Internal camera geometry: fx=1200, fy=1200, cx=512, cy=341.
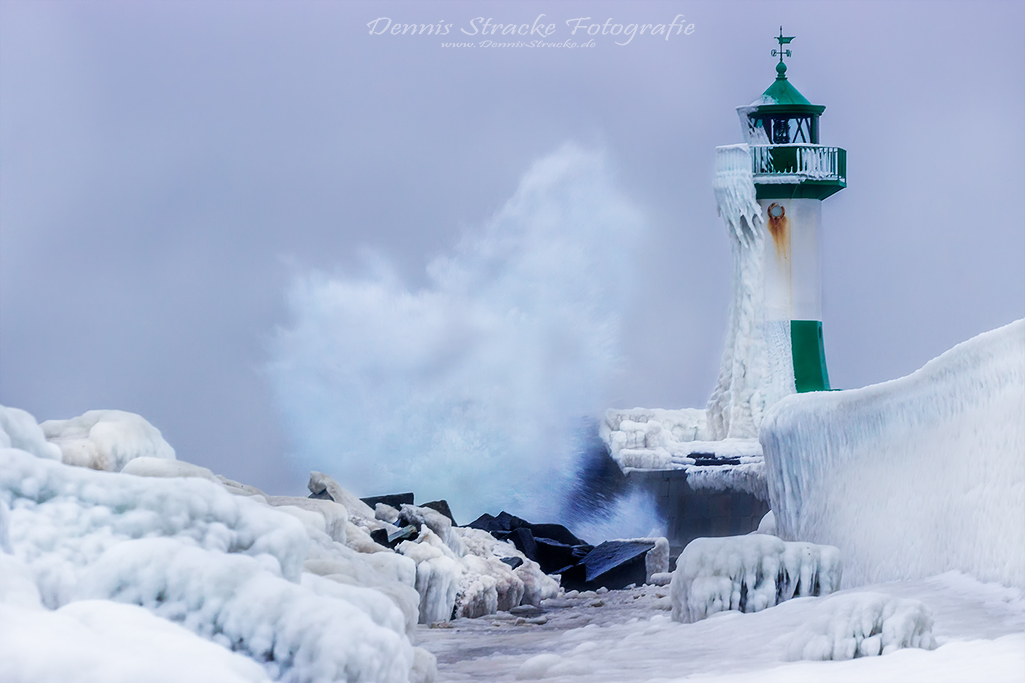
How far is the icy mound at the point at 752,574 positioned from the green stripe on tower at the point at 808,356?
11.1 metres

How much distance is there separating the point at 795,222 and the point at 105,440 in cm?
1546

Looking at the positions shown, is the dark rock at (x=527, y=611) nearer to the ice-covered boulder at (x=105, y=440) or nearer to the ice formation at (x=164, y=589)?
the ice-covered boulder at (x=105, y=440)

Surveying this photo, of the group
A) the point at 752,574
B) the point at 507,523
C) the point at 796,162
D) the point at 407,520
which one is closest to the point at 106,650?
the point at 752,574

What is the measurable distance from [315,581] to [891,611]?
2.83 meters

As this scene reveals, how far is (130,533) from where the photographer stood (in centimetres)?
487

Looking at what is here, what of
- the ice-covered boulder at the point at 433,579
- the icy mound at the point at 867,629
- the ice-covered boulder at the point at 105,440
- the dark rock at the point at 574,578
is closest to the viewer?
the icy mound at the point at 867,629

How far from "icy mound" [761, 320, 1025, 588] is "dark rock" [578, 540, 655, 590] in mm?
5220

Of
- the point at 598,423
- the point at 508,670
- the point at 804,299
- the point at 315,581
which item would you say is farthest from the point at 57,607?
the point at 598,423

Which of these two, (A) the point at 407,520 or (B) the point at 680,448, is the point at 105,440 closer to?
(A) the point at 407,520

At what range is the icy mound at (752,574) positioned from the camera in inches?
333

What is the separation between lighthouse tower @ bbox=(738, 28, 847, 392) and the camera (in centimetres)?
2002

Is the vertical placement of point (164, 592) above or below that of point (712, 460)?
below

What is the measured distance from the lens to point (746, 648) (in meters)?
7.04

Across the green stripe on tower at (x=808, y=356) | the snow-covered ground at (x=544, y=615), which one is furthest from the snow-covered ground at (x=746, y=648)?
the green stripe on tower at (x=808, y=356)
